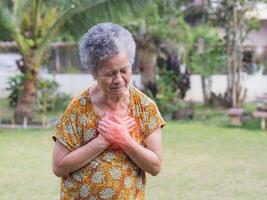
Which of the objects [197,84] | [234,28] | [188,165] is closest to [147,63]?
[197,84]

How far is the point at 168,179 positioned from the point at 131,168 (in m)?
4.83

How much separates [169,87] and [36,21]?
15.0 feet

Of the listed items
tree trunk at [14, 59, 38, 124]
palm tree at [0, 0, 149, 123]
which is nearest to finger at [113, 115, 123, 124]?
palm tree at [0, 0, 149, 123]

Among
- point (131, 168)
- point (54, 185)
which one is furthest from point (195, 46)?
point (131, 168)

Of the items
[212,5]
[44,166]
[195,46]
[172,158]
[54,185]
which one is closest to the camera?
[54,185]

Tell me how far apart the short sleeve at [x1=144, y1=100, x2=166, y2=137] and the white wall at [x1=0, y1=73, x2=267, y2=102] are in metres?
15.0

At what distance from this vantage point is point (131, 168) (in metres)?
2.51

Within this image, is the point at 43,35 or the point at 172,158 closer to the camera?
the point at 172,158

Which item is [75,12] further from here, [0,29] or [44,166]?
[44,166]

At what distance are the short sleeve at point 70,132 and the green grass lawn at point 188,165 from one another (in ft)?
12.6

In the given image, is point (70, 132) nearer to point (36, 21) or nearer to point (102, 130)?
point (102, 130)

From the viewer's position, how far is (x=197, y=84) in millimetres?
18594

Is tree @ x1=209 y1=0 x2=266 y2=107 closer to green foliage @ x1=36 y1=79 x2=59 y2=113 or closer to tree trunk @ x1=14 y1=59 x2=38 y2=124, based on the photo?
green foliage @ x1=36 y1=79 x2=59 y2=113

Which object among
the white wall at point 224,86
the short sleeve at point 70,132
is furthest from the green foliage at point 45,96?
the short sleeve at point 70,132
